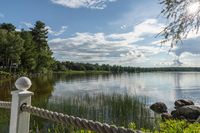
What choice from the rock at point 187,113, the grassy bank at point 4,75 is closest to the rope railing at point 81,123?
the rock at point 187,113

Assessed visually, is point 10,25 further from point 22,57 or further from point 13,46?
point 13,46

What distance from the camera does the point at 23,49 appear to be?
5141 centimetres

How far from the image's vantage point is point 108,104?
16031mm

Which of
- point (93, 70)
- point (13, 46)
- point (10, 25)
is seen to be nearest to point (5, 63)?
point (13, 46)

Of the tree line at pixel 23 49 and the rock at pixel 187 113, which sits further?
the tree line at pixel 23 49

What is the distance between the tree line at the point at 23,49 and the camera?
48.4 metres

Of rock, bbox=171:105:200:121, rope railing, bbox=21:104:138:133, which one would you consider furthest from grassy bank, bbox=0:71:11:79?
rope railing, bbox=21:104:138:133

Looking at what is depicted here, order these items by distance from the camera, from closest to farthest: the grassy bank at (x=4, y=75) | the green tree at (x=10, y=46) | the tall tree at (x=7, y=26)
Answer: the grassy bank at (x=4, y=75)
the green tree at (x=10, y=46)
the tall tree at (x=7, y=26)

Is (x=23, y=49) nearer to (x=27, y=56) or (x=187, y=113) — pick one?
(x=27, y=56)

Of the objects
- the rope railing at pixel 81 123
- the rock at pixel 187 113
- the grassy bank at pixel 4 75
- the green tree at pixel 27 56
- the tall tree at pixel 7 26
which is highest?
the tall tree at pixel 7 26

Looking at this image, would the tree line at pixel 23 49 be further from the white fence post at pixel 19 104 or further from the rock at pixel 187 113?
the white fence post at pixel 19 104

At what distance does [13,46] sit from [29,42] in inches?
320

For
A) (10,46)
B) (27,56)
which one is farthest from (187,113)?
(27,56)

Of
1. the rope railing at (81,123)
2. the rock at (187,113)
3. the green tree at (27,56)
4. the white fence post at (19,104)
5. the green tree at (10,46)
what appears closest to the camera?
the rope railing at (81,123)
